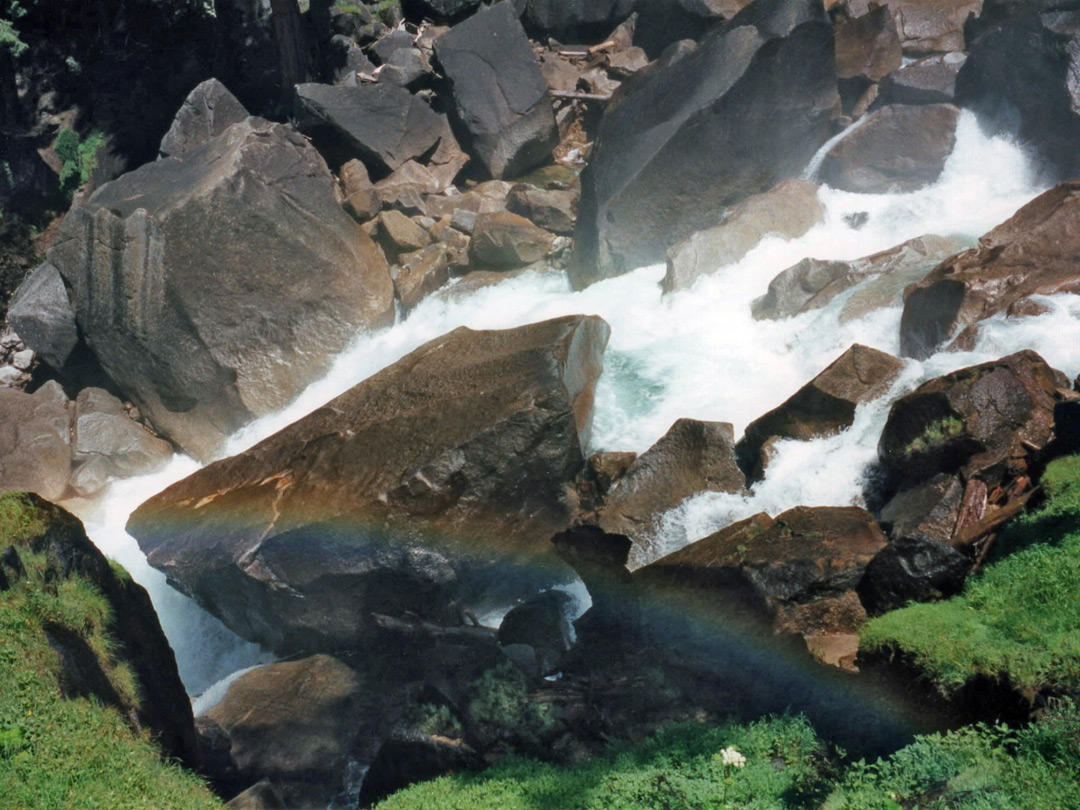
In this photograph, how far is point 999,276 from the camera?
919 cm

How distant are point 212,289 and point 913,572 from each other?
1015 cm

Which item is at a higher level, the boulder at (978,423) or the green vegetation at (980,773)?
the green vegetation at (980,773)

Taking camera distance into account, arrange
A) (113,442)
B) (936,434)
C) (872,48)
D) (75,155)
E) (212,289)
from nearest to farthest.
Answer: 1. (936,434)
2. (113,442)
3. (212,289)
4. (872,48)
5. (75,155)

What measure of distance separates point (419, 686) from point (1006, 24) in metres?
13.3

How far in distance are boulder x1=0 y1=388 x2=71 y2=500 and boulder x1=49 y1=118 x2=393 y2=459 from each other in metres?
1.11

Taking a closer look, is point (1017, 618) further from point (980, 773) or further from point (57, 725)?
point (57, 725)

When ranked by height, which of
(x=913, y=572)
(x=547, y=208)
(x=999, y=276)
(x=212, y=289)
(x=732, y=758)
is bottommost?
(x=999, y=276)

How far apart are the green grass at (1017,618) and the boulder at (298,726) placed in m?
4.49

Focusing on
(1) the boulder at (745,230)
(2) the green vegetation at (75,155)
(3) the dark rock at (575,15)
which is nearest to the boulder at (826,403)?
(1) the boulder at (745,230)

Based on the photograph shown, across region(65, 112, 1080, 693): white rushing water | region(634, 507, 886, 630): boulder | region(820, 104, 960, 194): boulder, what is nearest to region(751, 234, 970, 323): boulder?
region(65, 112, 1080, 693): white rushing water

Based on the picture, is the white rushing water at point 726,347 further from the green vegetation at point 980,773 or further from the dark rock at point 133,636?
the green vegetation at point 980,773

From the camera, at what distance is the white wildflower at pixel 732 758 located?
513cm

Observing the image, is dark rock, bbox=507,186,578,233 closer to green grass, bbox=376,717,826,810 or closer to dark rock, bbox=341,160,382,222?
dark rock, bbox=341,160,382,222

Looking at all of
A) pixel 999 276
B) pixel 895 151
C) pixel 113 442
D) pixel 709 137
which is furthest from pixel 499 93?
pixel 999 276
